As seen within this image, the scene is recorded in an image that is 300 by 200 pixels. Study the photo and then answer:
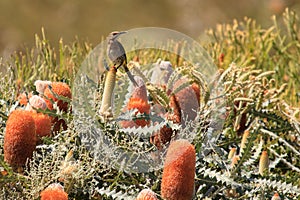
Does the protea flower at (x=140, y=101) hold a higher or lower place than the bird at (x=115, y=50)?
lower

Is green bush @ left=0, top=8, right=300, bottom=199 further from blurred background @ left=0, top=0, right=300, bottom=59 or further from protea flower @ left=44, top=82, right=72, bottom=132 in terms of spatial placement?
blurred background @ left=0, top=0, right=300, bottom=59

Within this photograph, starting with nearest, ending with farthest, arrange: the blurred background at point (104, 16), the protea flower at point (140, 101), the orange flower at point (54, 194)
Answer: the orange flower at point (54, 194) < the protea flower at point (140, 101) < the blurred background at point (104, 16)

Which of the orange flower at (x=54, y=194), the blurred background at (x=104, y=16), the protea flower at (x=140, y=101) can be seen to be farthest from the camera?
the blurred background at (x=104, y=16)

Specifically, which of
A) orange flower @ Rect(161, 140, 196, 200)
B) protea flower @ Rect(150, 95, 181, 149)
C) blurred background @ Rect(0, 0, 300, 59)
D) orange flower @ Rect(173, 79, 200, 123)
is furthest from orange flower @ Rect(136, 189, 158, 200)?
blurred background @ Rect(0, 0, 300, 59)

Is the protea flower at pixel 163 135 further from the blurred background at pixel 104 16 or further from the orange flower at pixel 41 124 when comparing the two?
the blurred background at pixel 104 16

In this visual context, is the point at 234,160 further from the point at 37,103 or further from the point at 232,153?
the point at 37,103

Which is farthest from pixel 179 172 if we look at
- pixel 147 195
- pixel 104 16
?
pixel 104 16

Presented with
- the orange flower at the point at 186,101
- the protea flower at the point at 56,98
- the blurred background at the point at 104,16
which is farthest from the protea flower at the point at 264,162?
the blurred background at the point at 104,16
